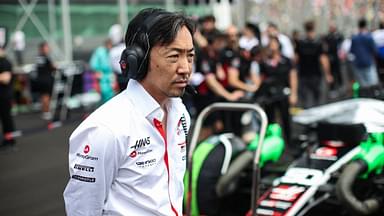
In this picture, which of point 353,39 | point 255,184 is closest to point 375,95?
point 255,184

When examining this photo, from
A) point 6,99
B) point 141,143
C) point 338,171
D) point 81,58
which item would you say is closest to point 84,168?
point 141,143

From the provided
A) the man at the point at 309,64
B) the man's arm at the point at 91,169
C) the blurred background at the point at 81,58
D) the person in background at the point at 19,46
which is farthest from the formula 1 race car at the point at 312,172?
the person in background at the point at 19,46

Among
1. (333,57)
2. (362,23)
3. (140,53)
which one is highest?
(140,53)

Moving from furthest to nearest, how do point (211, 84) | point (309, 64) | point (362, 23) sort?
1. point (309, 64)
2. point (362, 23)
3. point (211, 84)

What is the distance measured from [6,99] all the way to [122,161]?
7330 millimetres

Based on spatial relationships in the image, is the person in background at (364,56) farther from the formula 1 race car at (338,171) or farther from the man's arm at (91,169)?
the man's arm at (91,169)

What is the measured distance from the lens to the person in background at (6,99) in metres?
8.42

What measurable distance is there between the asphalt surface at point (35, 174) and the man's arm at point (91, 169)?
144 inches

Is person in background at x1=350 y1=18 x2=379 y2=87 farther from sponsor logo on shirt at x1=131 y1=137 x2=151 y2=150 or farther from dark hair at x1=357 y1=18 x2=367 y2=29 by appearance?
sponsor logo on shirt at x1=131 y1=137 x2=151 y2=150

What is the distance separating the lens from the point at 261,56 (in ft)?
25.9

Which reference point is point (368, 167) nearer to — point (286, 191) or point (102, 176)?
point (286, 191)

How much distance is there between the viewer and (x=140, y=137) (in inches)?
73.6

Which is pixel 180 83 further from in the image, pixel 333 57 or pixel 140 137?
pixel 333 57

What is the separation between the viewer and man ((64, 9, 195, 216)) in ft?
5.96
